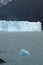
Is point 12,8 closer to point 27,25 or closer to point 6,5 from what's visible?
point 6,5

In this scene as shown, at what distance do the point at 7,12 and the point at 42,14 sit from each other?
100 inches

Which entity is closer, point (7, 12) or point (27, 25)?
point (27, 25)

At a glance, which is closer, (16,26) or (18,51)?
(18,51)

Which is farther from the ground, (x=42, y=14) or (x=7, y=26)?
(x=42, y=14)

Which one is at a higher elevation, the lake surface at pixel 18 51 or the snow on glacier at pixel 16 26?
the snow on glacier at pixel 16 26

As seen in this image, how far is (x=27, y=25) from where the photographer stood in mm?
11492

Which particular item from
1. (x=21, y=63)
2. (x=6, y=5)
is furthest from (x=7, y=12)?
(x=21, y=63)

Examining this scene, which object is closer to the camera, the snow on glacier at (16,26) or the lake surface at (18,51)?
the lake surface at (18,51)

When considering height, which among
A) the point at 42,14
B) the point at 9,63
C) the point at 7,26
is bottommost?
the point at 9,63

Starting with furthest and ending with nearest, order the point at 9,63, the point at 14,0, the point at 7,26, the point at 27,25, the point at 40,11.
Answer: the point at 40,11 < the point at 14,0 < the point at 27,25 < the point at 7,26 < the point at 9,63

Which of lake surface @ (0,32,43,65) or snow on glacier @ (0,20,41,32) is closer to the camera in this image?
lake surface @ (0,32,43,65)

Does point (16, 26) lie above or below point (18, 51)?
above

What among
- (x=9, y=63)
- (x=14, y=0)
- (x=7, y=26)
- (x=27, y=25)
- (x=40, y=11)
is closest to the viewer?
(x=9, y=63)

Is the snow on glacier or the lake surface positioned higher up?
the snow on glacier
